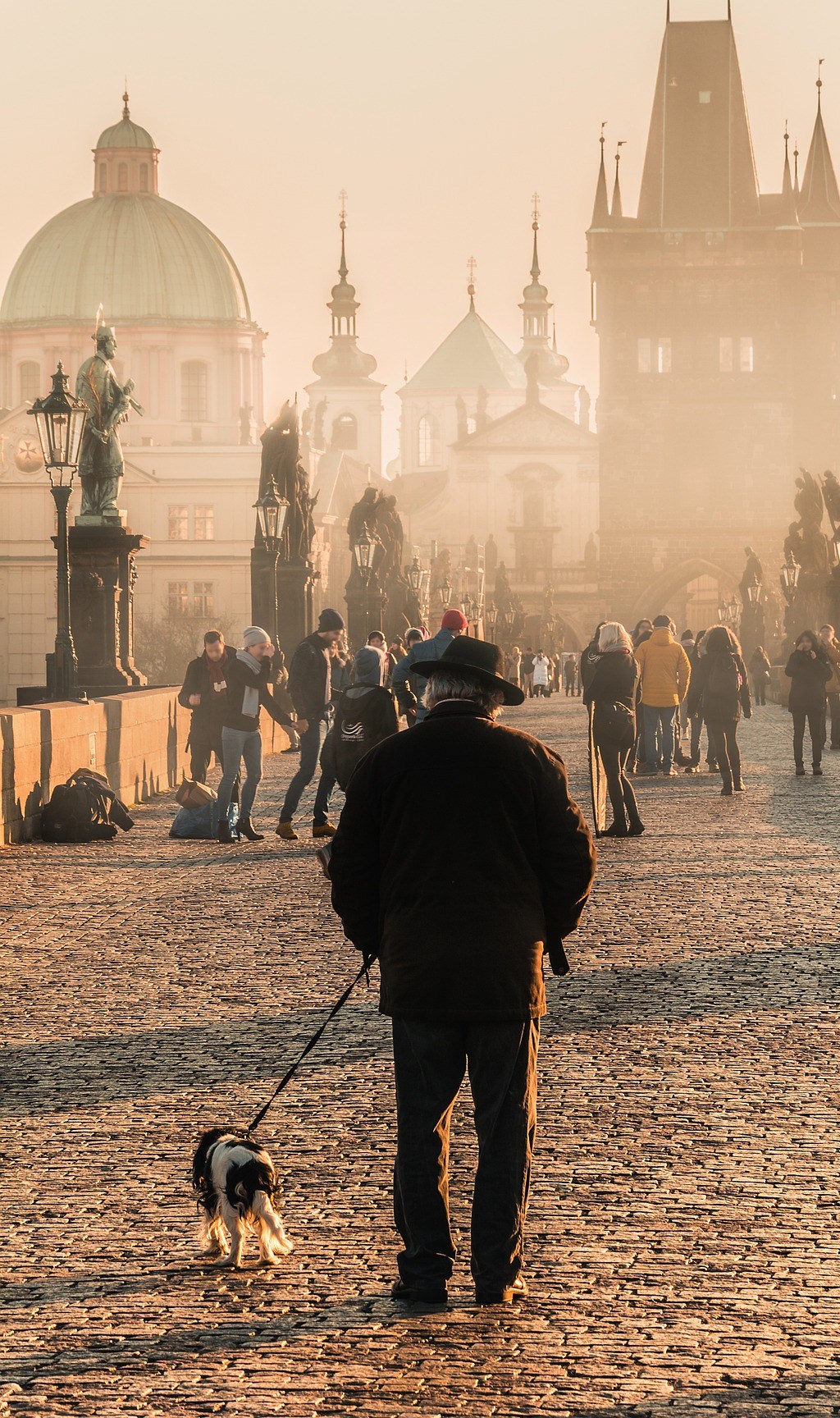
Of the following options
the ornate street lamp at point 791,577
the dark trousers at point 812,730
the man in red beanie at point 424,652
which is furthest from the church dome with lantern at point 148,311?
the man in red beanie at point 424,652

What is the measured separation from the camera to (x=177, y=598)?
89625 millimetres

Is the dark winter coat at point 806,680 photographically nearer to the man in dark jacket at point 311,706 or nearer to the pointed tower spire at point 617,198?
the man in dark jacket at point 311,706

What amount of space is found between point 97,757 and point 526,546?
107 m

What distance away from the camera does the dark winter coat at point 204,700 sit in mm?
17328

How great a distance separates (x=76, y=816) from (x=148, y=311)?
83899mm

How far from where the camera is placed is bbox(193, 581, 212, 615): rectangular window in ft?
293

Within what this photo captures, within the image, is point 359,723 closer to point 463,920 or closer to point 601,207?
point 463,920

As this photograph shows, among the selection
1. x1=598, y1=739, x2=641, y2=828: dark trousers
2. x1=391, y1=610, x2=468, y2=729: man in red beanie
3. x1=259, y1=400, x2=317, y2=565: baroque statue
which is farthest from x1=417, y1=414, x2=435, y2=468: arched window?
x1=598, y1=739, x2=641, y2=828: dark trousers

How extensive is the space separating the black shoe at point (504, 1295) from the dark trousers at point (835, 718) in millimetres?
25961

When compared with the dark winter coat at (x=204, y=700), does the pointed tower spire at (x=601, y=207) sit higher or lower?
higher

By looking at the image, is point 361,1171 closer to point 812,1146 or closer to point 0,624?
point 812,1146

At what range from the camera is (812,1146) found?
21.3ft

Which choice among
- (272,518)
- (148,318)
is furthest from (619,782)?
(148,318)

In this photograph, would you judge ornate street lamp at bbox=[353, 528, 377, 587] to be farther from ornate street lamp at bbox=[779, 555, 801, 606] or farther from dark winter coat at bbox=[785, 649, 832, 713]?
dark winter coat at bbox=[785, 649, 832, 713]
